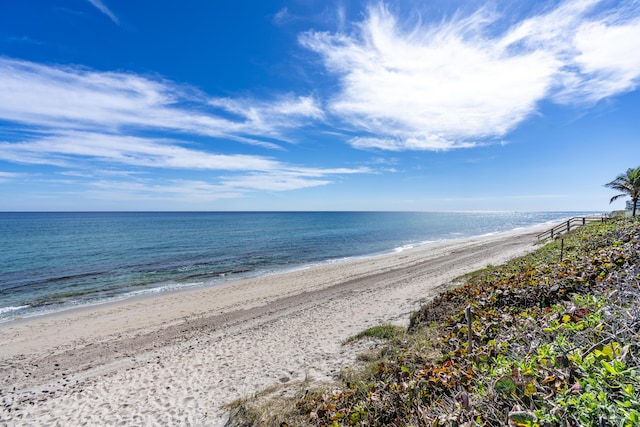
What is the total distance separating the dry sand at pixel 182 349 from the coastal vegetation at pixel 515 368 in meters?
1.91

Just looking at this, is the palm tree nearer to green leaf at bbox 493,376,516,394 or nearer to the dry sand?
the dry sand

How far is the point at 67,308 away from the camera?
686 inches

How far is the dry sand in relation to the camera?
7574mm

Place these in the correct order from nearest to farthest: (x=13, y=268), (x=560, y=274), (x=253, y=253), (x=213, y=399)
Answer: (x=560, y=274)
(x=213, y=399)
(x=13, y=268)
(x=253, y=253)

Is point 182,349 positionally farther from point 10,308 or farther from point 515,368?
point 10,308

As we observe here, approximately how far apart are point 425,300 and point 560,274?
7.84 m

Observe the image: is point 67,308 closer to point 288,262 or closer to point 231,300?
point 231,300

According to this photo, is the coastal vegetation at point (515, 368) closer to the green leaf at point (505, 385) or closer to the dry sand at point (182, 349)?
the green leaf at point (505, 385)

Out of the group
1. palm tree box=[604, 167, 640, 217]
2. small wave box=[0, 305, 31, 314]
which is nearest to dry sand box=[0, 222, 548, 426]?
small wave box=[0, 305, 31, 314]

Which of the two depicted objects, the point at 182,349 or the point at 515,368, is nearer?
the point at 515,368

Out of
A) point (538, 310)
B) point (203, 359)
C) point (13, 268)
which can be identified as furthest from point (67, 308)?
point (538, 310)

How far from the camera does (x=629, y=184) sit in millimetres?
Answer: 26641

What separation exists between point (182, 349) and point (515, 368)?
439 inches

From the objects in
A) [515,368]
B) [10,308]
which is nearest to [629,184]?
[515,368]
